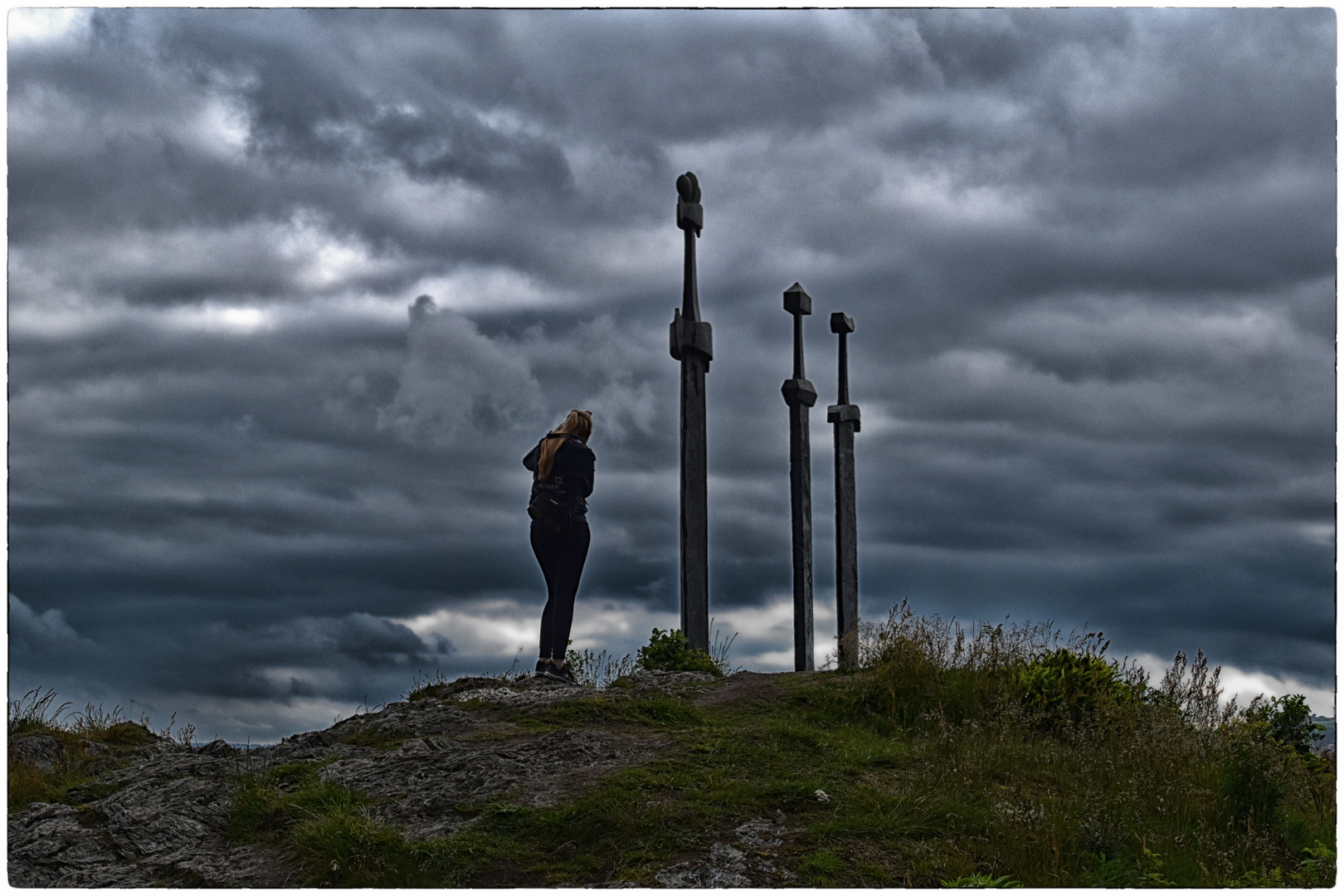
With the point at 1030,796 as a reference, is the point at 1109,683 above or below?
above

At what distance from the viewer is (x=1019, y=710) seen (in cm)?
925

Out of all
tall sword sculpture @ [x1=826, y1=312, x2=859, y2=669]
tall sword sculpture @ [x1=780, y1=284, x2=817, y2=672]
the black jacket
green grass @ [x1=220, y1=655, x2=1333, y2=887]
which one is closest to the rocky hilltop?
green grass @ [x1=220, y1=655, x2=1333, y2=887]

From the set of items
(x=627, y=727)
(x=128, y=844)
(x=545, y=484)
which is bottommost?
(x=128, y=844)

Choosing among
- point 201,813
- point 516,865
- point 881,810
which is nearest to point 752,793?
point 881,810

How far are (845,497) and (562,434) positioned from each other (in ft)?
19.9

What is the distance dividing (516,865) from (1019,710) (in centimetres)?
462

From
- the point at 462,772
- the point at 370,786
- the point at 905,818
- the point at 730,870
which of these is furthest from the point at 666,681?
the point at 730,870

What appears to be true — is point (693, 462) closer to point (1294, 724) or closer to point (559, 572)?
point (559, 572)

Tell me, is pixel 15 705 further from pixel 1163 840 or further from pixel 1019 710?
pixel 1163 840

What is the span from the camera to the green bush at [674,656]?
39.1 feet

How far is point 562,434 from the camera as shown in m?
11.5

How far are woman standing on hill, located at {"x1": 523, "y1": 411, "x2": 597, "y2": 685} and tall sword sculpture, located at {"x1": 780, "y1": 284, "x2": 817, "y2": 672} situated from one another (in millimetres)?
3799

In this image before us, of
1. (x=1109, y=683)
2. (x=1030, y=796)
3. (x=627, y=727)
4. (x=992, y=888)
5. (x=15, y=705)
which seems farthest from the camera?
(x=15, y=705)

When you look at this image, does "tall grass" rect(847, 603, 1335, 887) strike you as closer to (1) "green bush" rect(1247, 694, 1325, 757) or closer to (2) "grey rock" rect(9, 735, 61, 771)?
(1) "green bush" rect(1247, 694, 1325, 757)
